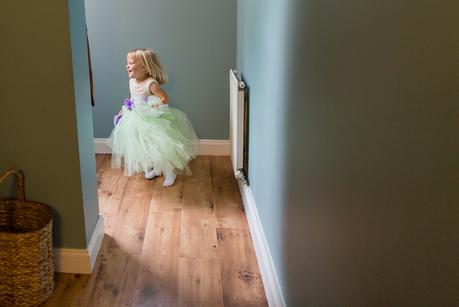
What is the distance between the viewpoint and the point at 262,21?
240 cm

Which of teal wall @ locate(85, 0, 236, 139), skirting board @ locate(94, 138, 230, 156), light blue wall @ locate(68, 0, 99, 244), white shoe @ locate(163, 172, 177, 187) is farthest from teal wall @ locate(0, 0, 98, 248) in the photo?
skirting board @ locate(94, 138, 230, 156)

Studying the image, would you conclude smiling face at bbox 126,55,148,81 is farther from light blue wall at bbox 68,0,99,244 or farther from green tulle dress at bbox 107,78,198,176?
light blue wall at bbox 68,0,99,244

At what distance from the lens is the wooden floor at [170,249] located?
227 cm

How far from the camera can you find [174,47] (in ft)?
12.5

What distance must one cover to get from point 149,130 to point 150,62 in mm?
472

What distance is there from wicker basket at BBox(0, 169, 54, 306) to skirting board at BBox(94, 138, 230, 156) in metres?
1.79

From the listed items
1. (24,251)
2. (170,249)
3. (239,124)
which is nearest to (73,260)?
(24,251)

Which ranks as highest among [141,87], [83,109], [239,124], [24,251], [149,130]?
[83,109]

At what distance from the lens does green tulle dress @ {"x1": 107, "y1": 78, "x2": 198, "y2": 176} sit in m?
3.39

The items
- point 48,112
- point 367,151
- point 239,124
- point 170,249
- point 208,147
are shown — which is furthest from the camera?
point 208,147

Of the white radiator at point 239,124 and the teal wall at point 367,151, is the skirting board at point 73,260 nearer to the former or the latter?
the teal wall at point 367,151

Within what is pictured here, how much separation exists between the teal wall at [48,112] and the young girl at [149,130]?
978 millimetres

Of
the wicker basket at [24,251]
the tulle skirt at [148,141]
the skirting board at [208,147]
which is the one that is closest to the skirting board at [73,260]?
the wicker basket at [24,251]

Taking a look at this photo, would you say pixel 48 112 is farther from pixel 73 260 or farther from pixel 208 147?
pixel 208 147
